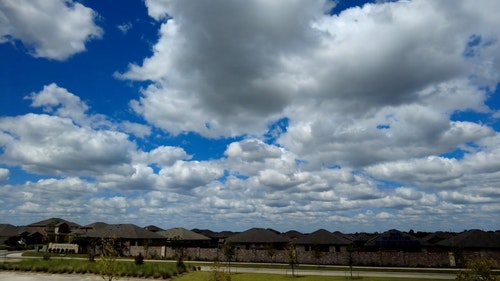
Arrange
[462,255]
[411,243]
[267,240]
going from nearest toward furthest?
[462,255] < [411,243] < [267,240]

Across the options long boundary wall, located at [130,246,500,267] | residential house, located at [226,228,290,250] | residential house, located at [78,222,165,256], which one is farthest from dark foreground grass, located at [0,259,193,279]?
residential house, located at [226,228,290,250]

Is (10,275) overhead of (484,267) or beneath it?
beneath

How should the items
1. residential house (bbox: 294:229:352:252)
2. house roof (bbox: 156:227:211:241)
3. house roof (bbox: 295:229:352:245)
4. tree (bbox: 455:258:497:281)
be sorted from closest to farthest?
1. tree (bbox: 455:258:497:281)
2. residential house (bbox: 294:229:352:252)
3. house roof (bbox: 295:229:352:245)
4. house roof (bbox: 156:227:211:241)

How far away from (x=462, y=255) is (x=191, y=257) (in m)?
43.9

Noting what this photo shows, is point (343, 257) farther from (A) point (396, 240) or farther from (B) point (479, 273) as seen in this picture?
(B) point (479, 273)

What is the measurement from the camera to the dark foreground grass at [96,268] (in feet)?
144

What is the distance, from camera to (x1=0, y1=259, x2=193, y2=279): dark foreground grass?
43.9 m

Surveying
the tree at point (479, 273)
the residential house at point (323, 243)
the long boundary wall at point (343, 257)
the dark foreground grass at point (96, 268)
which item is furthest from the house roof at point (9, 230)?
the tree at point (479, 273)

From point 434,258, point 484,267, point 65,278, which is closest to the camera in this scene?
point 484,267

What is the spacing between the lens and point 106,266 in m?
25.8

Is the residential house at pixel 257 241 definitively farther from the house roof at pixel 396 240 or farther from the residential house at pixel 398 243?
the residential house at pixel 398 243

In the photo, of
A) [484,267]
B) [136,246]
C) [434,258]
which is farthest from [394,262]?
[136,246]

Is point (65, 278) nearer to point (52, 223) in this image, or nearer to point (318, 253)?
point (318, 253)

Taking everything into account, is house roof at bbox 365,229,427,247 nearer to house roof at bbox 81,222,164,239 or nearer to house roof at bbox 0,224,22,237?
house roof at bbox 81,222,164,239
